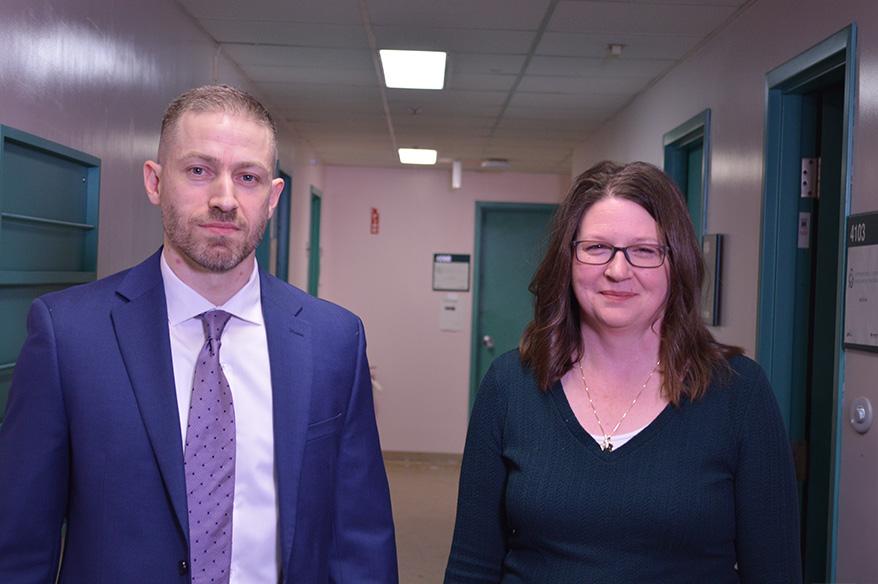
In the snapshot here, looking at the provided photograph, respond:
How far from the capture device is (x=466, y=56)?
4168 mm

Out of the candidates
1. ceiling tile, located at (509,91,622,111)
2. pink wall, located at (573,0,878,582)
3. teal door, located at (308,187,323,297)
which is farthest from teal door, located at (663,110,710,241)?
teal door, located at (308,187,323,297)

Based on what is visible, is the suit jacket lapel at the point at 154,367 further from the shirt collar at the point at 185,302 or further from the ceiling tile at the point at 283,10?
the ceiling tile at the point at 283,10

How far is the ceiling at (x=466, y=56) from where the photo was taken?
11.4 feet

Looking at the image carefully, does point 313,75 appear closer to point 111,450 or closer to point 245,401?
point 245,401

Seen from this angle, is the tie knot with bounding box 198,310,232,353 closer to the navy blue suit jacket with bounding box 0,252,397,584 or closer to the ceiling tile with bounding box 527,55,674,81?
the navy blue suit jacket with bounding box 0,252,397,584

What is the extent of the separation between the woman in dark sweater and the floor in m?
3.16

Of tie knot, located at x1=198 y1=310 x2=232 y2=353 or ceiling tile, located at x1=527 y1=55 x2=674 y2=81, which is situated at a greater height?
ceiling tile, located at x1=527 y1=55 x2=674 y2=81

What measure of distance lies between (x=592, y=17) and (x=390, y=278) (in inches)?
194

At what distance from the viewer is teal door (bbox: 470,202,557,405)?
27.4 feet

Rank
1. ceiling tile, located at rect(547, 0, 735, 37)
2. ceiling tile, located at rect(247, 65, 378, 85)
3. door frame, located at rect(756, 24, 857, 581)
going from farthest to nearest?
ceiling tile, located at rect(247, 65, 378, 85)
ceiling tile, located at rect(547, 0, 735, 37)
door frame, located at rect(756, 24, 857, 581)

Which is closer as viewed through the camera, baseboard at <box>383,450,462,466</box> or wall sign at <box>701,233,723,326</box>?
wall sign at <box>701,233,723,326</box>

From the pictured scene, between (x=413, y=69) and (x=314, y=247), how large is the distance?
3736 mm

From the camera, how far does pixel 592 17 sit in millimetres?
3492

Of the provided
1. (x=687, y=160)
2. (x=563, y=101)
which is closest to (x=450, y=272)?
(x=563, y=101)
